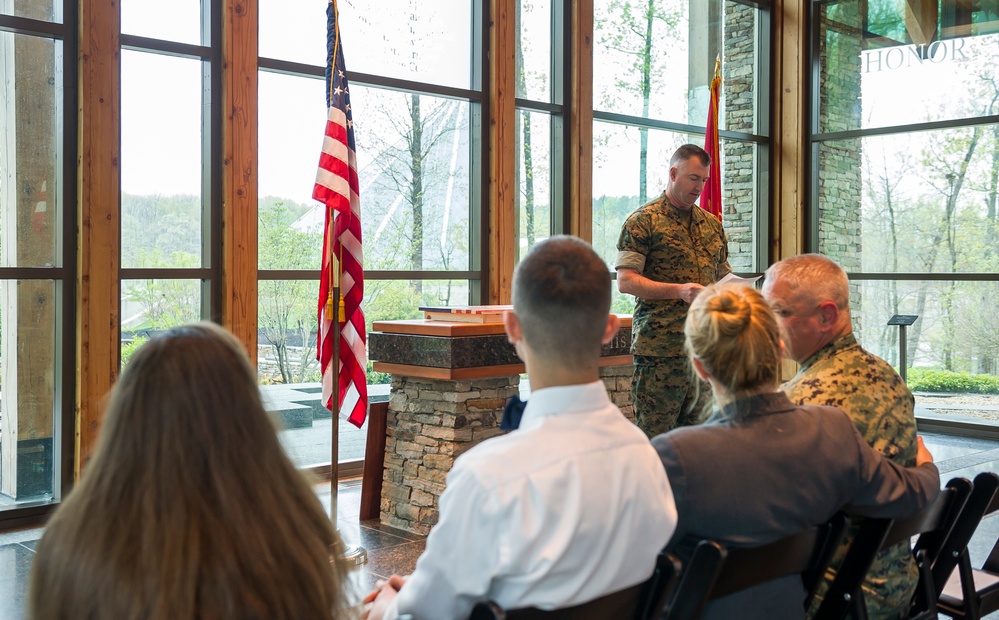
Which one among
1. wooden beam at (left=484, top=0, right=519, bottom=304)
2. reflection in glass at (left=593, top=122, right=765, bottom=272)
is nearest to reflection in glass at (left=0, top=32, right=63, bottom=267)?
wooden beam at (left=484, top=0, right=519, bottom=304)

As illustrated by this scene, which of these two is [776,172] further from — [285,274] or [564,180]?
[285,274]

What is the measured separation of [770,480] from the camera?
5.65ft

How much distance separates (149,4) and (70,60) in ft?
1.75

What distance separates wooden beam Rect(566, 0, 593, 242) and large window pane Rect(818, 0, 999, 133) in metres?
2.79

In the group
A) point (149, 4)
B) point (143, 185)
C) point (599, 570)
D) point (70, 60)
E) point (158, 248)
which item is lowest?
point (599, 570)

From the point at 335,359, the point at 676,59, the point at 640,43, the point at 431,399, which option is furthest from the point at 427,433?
the point at 676,59

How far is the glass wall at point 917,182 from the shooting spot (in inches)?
302

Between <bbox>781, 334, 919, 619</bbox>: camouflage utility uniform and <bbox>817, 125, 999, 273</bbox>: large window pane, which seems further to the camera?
<bbox>817, 125, 999, 273</bbox>: large window pane

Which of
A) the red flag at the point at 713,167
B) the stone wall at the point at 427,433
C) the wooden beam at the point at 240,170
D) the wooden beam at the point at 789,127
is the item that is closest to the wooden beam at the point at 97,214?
the wooden beam at the point at 240,170

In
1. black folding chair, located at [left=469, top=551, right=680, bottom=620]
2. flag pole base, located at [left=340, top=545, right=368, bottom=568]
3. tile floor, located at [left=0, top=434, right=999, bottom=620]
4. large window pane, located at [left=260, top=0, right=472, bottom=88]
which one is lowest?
tile floor, located at [left=0, top=434, right=999, bottom=620]

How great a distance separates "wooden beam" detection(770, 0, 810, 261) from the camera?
339 inches

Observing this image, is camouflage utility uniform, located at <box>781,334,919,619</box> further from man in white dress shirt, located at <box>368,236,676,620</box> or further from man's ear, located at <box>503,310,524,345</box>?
man's ear, located at <box>503,310,524,345</box>

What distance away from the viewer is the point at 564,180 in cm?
688

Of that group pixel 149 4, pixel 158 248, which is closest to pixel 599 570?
pixel 158 248
